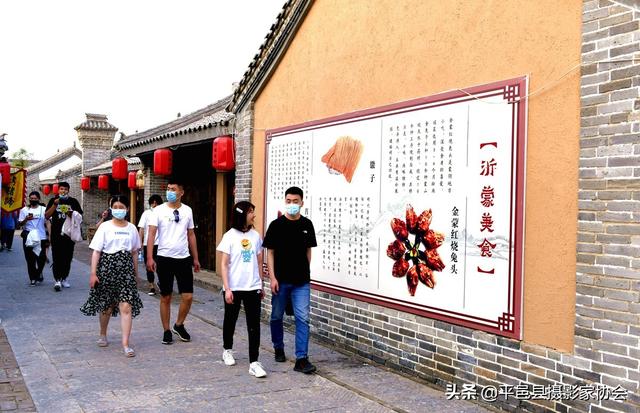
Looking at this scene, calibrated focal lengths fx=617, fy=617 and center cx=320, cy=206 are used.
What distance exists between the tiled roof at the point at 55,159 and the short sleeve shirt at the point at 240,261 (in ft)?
103

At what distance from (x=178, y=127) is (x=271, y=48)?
5.45 m

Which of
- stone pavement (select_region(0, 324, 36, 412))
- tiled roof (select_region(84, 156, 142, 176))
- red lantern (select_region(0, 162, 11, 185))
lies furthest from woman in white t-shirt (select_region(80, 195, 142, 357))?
tiled roof (select_region(84, 156, 142, 176))

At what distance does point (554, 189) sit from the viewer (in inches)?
161

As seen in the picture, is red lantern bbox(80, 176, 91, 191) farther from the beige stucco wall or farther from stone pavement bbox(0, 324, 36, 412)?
the beige stucco wall

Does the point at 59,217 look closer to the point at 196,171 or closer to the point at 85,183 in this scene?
the point at 196,171

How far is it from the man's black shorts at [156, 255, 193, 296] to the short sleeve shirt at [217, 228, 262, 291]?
1220 mm

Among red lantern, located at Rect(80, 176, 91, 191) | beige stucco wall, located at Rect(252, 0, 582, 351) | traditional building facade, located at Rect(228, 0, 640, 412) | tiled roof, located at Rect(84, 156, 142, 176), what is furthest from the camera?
red lantern, located at Rect(80, 176, 91, 191)

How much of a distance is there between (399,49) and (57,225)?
6.87 metres

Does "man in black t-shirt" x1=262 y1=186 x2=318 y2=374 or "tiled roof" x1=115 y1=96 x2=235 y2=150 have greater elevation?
"tiled roof" x1=115 y1=96 x2=235 y2=150

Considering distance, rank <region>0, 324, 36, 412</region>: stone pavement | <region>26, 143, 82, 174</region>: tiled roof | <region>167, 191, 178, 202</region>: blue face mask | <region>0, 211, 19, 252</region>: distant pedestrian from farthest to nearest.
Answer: <region>26, 143, 82, 174</region>: tiled roof < <region>0, 211, 19, 252</region>: distant pedestrian < <region>167, 191, 178, 202</region>: blue face mask < <region>0, 324, 36, 412</region>: stone pavement

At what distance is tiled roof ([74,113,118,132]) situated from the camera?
24.8m

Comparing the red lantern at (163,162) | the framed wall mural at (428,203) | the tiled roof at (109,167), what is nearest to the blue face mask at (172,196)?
the framed wall mural at (428,203)

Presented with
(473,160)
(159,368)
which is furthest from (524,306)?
(159,368)

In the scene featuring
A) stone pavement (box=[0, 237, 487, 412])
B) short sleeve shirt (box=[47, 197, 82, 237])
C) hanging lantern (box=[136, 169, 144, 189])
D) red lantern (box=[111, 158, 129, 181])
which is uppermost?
red lantern (box=[111, 158, 129, 181])
